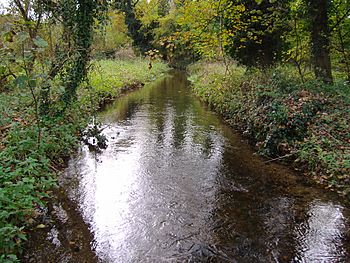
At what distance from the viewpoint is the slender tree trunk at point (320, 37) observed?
1022 centimetres

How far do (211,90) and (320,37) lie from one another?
19.0 feet

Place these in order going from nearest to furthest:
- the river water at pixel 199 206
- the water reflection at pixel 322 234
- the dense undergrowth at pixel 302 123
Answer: the water reflection at pixel 322 234 < the river water at pixel 199 206 < the dense undergrowth at pixel 302 123

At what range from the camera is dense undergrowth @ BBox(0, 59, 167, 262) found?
3.86 meters

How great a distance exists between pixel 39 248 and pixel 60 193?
5.63ft

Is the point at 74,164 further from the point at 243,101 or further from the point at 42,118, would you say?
the point at 243,101

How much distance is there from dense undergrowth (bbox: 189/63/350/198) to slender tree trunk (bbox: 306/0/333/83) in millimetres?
907

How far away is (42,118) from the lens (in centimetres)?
770

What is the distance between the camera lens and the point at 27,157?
5.62 meters

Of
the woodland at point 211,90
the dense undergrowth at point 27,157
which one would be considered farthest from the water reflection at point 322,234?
the dense undergrowth at point 27,157

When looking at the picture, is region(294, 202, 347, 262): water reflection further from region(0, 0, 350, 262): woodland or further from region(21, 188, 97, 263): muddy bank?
region(21, 188, 97, 263): muddy bank

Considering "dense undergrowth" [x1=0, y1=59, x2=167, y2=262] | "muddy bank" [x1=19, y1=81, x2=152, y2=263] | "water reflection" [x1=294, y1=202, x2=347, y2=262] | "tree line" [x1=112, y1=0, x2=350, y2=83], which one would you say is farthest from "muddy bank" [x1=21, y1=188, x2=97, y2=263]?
"tree line" [x1=112, y1=0, x2=350, y2=83]

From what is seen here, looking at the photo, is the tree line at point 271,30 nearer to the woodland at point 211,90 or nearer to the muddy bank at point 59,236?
the woodland at point 211,90

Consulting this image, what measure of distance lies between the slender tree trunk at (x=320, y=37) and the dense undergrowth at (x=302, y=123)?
907 millimetres

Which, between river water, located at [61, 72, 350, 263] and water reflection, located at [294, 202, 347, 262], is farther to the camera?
river water, located at [61, 72, 350, 263]
